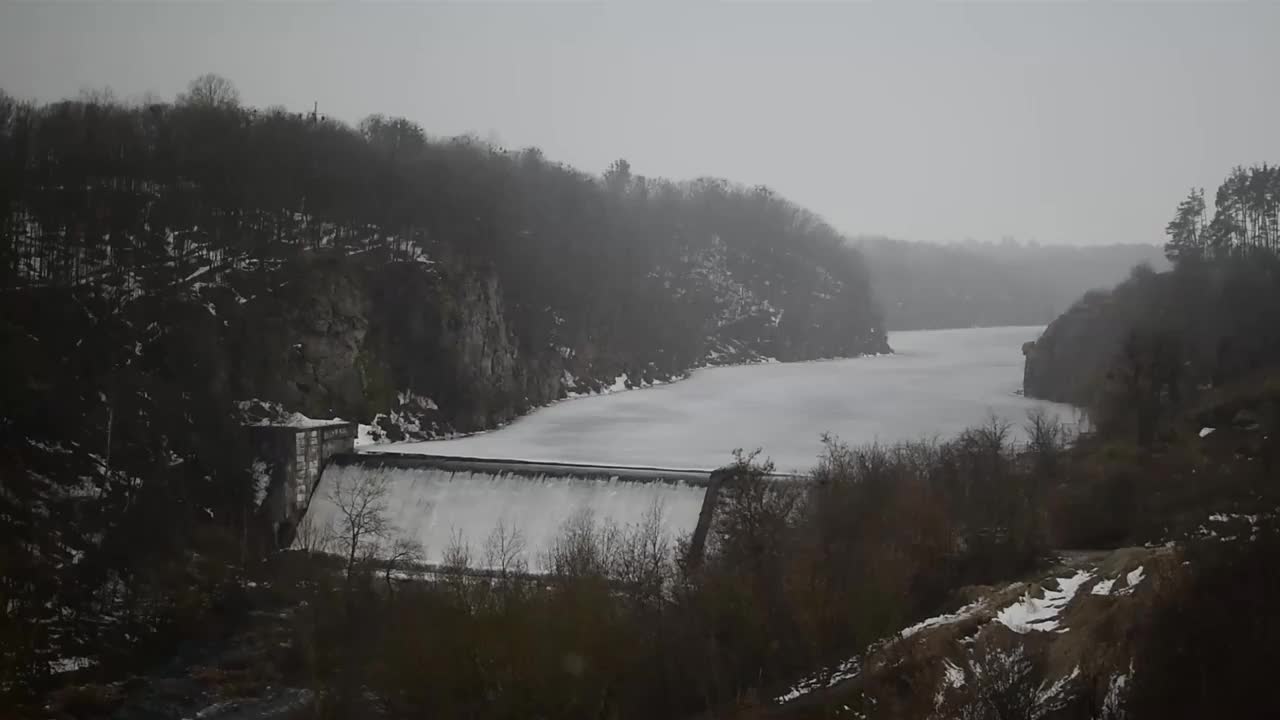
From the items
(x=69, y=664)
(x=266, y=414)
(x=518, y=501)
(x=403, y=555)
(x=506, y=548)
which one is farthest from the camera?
(x=266, y=414)

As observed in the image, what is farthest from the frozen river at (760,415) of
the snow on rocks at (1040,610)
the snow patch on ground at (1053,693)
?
the snow patch on ground at (1053,693)

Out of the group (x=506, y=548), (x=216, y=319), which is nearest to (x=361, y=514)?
(x=506, y=548)

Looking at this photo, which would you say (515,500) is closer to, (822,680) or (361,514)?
(361,514)

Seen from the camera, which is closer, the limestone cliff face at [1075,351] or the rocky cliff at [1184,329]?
the rocky cliff at [1184,329]

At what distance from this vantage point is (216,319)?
43.1m

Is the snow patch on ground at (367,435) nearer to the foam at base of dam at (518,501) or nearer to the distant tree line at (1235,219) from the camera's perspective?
the foam at base of dam at (518,501)

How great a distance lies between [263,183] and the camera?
53.3 metres

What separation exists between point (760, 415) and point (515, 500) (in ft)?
85.2

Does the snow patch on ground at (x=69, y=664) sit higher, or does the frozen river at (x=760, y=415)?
the frozen river at (x=760, y=415)

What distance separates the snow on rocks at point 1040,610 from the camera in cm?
1470

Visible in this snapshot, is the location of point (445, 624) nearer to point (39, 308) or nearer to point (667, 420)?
point (39, 308)

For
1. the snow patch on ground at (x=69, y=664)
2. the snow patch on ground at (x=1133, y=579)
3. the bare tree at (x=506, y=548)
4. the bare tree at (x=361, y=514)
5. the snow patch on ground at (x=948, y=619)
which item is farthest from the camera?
the bare tree at (x=361, y=514)

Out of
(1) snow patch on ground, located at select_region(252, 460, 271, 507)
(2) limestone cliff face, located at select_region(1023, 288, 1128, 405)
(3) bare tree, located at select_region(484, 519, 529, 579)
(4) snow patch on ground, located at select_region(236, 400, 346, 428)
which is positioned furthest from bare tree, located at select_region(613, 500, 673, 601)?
(2) limestone cliff face, located at select_region(1023, 288, 1128, 405)

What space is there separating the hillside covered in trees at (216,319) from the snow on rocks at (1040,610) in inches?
872
